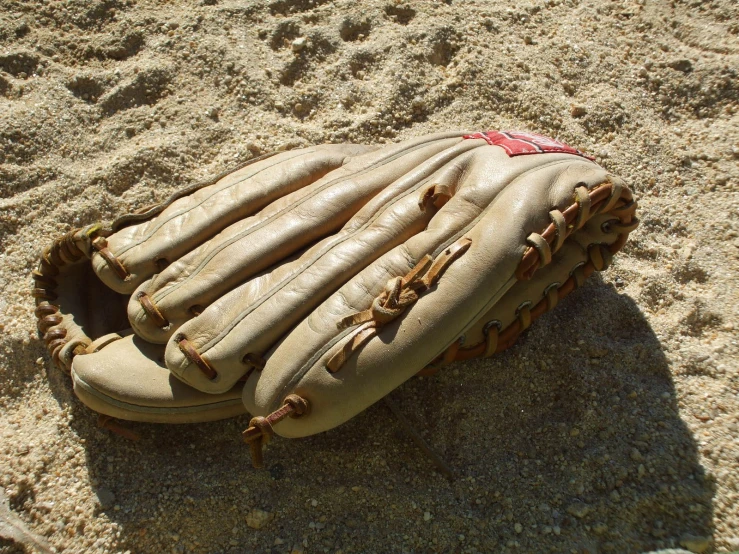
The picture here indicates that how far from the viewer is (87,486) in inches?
88.1

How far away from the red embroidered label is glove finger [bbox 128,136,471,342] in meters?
0.12

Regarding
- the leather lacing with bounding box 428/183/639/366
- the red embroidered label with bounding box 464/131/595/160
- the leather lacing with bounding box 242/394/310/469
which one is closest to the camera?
the leather lacing with bounding box 242/394/310/469

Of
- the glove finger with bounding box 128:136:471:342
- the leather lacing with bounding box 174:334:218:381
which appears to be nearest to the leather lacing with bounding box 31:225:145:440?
the glove finger with bounding box 128:136:471:342

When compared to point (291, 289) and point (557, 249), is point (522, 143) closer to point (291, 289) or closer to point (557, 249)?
point (557, 249)

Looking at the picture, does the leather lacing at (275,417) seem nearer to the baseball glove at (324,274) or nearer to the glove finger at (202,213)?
the baseball glove at (324,274)

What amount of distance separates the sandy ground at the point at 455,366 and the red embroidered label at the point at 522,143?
0.58 metres

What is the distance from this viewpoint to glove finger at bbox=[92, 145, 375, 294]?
90.5 inches

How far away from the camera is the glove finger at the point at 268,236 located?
2.17 metres

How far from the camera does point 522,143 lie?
7.64 ft

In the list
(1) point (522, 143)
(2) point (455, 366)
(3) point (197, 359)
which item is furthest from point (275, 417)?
(1) point (522, 143)

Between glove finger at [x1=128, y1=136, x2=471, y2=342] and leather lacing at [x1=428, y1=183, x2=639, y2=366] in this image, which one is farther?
glove finger at [x1=128, y1=136, x2=471, y2=342]

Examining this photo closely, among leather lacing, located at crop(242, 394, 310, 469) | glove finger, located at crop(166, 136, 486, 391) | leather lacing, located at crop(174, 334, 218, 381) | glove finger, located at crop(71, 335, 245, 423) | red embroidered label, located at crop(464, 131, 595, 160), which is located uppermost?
red embroidered label, located at crop(464, 131, 595, 160)

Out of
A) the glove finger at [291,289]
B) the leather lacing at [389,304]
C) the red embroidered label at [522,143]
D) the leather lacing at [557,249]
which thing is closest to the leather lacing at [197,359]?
the glove finger at [291,289]

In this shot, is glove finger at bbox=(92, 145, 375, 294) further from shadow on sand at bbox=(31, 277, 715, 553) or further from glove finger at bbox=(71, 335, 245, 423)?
shadow on sand at bbox=(31, 277, 715, 553)
